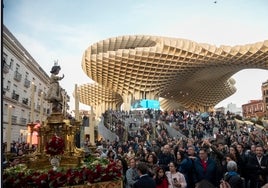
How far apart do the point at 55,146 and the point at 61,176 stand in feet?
2.13

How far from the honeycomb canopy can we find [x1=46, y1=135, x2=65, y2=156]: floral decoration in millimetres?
30657

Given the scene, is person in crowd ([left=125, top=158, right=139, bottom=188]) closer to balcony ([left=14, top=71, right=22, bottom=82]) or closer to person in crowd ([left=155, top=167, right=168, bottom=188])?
person in crowd ([left=155, top=167, right=168, bottom=188])

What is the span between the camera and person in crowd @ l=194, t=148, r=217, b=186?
17.6 ft

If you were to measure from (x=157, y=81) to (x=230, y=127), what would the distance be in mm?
17953

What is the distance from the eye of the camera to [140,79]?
129 ft

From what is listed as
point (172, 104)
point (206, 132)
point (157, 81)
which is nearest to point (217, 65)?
point (157, 81)

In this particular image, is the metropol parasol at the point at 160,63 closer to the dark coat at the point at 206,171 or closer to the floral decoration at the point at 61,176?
the dark coat at the point at 206,171

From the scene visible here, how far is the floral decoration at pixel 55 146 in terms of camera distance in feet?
18.0

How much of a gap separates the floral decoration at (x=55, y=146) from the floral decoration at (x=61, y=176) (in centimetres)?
38

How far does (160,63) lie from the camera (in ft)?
120

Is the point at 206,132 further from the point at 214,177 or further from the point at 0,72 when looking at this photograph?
the point at 0,72

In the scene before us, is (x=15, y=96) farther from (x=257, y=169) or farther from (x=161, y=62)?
(x=257, y=169)

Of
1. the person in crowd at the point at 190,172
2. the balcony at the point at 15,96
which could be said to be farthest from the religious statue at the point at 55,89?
the balcony at the point at 15,96

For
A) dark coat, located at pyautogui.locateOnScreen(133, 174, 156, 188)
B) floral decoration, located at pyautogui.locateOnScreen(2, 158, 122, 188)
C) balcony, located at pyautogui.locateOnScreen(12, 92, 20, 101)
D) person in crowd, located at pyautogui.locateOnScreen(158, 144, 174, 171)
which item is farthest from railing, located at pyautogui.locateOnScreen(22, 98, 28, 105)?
dark coat, located at pyautogui.locateOnScreen(133, 174, 156, 188)
